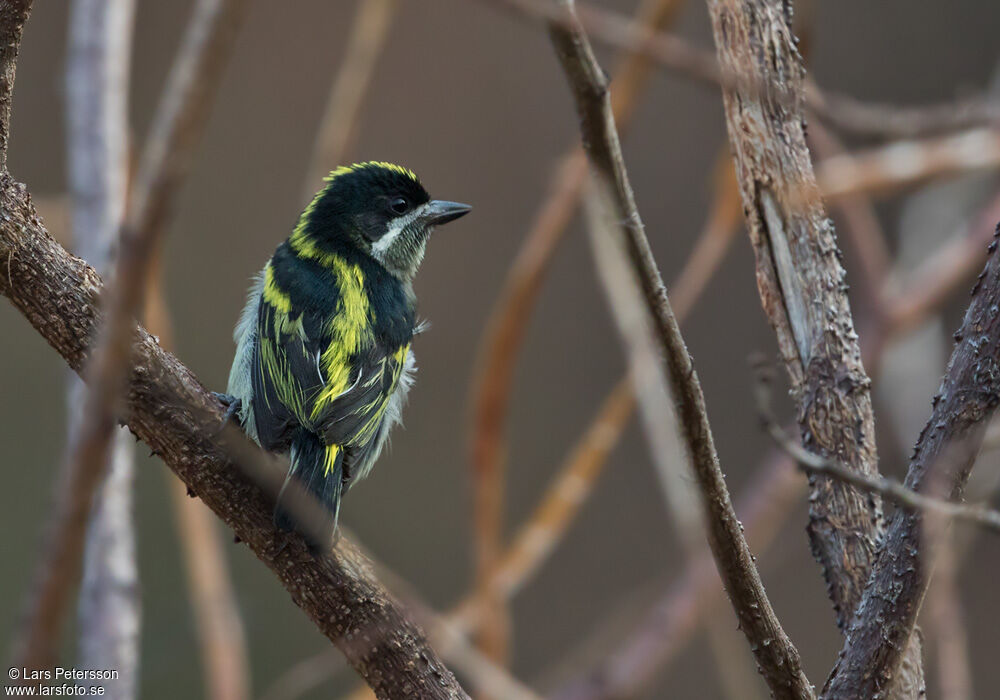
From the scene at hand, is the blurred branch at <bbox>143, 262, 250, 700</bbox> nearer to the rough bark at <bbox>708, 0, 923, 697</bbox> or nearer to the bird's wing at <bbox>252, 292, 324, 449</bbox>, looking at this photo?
the bird's wing at <bbox>252, 292, 324, 449</bbox>

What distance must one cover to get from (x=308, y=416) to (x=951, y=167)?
2484 mm

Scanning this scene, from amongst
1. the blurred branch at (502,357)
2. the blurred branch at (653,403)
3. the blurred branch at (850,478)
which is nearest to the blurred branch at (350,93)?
the blurred branch at (502,357)

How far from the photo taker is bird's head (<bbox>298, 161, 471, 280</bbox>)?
405 centimetres

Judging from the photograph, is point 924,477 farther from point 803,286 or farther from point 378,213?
point 378,213

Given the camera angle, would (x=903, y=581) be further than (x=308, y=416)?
No

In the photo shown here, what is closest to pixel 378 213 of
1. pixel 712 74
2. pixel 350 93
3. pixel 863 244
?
pixel 350 93

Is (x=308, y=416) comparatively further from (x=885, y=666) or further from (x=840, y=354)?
(x=885, y=666)

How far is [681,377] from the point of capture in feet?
5.26

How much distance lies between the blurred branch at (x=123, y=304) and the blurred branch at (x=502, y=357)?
93.7 inches

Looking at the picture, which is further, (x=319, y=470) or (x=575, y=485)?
(x=575, y=485)

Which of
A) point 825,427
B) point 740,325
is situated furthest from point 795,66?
point 740,325

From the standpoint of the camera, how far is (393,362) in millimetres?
3414

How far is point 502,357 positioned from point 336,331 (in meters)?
0.51

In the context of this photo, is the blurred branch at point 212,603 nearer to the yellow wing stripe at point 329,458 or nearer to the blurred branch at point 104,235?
the blurred branch at point 104,235
